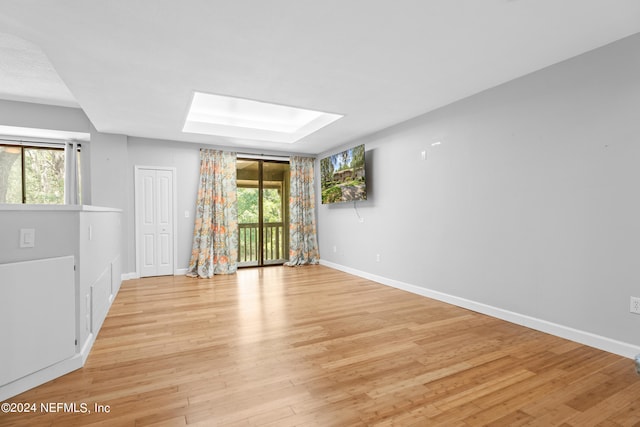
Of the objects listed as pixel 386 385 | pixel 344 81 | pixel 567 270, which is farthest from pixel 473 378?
pixel 344 81

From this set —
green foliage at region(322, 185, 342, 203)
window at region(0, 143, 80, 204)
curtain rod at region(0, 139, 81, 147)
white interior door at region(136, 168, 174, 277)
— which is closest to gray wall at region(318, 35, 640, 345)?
green foliage at region(322, 185, 342, 203)

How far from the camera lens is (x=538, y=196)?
2896mm

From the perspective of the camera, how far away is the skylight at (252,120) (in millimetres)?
4672

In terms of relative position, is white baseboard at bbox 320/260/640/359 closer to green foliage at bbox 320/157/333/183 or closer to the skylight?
green foliage at bbox 320/157/333/183

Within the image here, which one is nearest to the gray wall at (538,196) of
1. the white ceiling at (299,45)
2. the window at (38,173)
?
the white ceiling at (299,45)

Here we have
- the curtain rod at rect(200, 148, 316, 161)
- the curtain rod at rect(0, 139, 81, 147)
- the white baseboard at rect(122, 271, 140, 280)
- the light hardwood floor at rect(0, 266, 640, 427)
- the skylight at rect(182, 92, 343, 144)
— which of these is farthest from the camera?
the curtain rod at rect(200, 148, 316, 161)

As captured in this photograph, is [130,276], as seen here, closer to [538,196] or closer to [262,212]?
[262,212]

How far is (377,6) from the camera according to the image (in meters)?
1.98

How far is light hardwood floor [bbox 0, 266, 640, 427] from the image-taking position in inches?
65.5

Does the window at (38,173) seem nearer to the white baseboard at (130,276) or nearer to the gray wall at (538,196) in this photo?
the white baseboard at (130,276)

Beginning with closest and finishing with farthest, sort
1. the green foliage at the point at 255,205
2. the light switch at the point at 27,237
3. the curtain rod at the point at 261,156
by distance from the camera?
1. the light switch at the point at 27,237
2. the curtain rod at the point at 261,156
3. the green foliage at the point at 255,205

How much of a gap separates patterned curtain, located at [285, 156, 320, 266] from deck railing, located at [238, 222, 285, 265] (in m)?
0.43

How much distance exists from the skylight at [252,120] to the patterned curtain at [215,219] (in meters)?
0.87

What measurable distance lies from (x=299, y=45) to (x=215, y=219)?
13.5 feet
